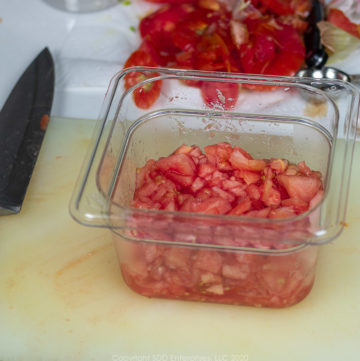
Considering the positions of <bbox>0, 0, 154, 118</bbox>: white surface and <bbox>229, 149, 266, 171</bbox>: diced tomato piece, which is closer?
<bbox>229, 149, 266, 171</bbox>: diced tomato piece

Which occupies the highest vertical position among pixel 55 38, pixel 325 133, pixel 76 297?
pixel 325 133

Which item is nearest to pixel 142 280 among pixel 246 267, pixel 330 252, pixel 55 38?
pixel 246 267

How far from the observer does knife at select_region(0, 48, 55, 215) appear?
1.38m

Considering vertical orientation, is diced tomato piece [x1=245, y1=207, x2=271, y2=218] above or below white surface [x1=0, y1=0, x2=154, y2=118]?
above

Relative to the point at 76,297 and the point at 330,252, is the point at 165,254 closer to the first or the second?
the point at 76,297

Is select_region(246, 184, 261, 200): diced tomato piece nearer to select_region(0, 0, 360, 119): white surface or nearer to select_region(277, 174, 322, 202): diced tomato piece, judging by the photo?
select_region(277, 174, 322, 202): diced tomato piece

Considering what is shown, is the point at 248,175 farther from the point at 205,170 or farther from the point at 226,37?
the point at 226,37

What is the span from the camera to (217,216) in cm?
106

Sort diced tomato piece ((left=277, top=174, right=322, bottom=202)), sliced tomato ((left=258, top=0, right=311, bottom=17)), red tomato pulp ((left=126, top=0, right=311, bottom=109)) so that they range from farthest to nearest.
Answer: sliced tomato ((left=258, top=0, right=311, bottom=17))
red tomato pulp ((left=126, top=0, right=311, bottom=109))
diced tomato piece ((left=277, top=174, right=322, bottom=202))

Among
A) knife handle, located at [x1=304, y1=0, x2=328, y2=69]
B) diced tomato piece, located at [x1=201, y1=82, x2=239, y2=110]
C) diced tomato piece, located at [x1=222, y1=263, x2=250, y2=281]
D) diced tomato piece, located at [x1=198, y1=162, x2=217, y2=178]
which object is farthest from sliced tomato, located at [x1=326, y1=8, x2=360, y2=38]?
diced tomato piece, located at [x1=222, y1=263, x2=250, y2=281]

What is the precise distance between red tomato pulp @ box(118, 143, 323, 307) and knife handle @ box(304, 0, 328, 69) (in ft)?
1.77

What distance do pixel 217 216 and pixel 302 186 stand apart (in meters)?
0.24

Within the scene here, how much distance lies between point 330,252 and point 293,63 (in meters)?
0.65

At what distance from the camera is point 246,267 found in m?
1.11
